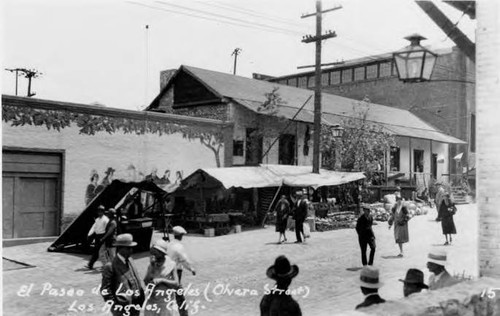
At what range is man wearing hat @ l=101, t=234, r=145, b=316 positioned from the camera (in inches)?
221

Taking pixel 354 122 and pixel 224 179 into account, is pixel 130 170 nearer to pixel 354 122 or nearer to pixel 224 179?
pixel 224 179

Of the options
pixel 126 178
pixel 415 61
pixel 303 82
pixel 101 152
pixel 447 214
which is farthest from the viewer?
pixel 303 82

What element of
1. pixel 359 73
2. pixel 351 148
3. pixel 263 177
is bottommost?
pixel 263 177

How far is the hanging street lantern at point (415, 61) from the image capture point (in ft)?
22.7

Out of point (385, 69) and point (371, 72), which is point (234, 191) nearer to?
point (385, 69)

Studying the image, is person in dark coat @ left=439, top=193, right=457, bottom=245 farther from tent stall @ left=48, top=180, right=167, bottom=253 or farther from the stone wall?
tent stall @ left=48, top=180, right=167, bottom=253

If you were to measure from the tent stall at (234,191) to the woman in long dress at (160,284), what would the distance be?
32.3ft

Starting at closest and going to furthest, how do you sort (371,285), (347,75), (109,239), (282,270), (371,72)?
(282,270) < (371,285) < (109,239) < (371,72) < (347,75)

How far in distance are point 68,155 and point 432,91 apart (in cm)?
2949

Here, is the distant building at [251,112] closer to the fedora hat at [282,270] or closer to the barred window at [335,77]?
the barred window at [335,77]

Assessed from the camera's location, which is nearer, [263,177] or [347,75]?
[263,177]

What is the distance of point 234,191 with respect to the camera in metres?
18.9

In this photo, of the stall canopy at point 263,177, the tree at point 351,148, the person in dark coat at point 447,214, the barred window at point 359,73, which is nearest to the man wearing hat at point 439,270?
the person in dark coat at point 447,214

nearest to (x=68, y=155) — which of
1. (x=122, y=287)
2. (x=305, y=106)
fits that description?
(x=122, y=287)
